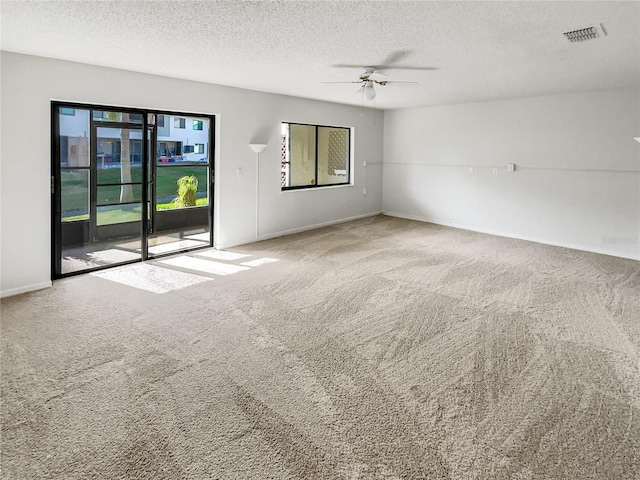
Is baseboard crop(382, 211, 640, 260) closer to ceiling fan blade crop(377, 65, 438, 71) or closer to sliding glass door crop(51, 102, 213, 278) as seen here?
ceiling fan blade crop(377, 65, 438, 71)

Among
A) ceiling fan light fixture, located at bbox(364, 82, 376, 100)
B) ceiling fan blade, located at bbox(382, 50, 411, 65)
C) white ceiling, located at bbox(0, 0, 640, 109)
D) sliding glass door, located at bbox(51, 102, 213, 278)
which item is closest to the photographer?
white ceiling, located at bbox(0, 0, 640, 109)

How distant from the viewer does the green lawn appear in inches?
182

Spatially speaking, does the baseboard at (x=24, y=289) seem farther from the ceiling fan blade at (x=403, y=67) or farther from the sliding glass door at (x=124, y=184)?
the ceiling fan blade at (x=403, y=67)

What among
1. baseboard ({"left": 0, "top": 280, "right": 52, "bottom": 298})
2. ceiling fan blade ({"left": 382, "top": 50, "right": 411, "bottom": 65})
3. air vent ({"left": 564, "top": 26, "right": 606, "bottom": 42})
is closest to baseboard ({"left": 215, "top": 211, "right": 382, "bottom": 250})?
baseboard ({"left": 0, "top": 280, "right": 52, "bottom": 298})

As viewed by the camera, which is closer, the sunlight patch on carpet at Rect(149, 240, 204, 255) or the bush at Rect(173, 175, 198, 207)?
the sunlight patch on carpet at Rect(149, 240, 204, 255)

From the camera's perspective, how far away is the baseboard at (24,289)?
Result: 13.4 feet

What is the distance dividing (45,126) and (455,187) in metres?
6.35

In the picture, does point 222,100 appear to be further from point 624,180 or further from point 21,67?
point 624,180

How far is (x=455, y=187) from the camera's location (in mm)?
7824

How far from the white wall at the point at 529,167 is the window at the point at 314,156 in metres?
1.05

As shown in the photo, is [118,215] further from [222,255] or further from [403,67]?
[403,67]

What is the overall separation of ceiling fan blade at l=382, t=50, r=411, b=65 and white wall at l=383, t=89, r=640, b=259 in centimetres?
352

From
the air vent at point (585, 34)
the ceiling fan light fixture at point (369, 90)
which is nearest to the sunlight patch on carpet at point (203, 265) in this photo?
the ceiling fan light fixture at point (369, 90)

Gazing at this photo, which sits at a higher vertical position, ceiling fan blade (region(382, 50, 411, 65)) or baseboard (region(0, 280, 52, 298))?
ceiling fan blade (region(382, 50, 411, 65))
